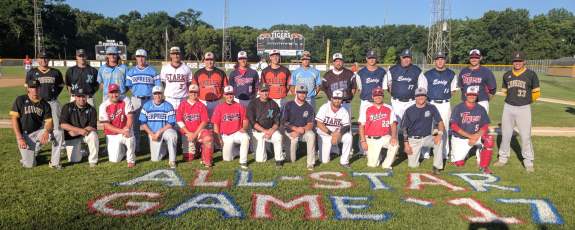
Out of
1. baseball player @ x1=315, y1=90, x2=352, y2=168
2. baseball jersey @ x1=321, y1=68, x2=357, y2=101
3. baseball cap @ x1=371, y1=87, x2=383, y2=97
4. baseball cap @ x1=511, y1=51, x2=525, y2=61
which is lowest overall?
baseball player @ x1=315, y1=90, x2=352, y2=168

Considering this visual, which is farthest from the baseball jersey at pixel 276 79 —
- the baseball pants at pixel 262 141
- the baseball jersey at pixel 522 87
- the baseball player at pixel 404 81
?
the baseball jersey at pixel 522 87

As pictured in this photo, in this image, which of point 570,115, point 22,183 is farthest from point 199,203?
point 570,115

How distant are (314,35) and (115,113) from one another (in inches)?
4456

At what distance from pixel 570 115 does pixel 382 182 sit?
1168 cm

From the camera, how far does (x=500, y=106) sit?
1725cm

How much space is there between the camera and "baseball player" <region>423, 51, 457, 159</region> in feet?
26.3

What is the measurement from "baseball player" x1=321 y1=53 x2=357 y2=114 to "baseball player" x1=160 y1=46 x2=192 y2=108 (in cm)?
292

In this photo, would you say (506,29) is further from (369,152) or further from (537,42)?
(369,152)

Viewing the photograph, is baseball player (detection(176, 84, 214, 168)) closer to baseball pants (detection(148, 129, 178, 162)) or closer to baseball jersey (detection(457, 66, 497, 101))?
baseball pants (detection(148, 129, 178, 162))

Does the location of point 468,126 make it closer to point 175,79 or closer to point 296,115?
point 296,115

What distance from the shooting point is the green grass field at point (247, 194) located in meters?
4.68

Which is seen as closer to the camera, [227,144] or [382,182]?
[382,182]

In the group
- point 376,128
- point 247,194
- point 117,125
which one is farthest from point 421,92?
point 117,125

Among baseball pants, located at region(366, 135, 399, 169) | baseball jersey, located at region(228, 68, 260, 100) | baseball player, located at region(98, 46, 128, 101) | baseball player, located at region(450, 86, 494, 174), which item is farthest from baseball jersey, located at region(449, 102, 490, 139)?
baseball player, located at region(98, 46, 128, 101)
